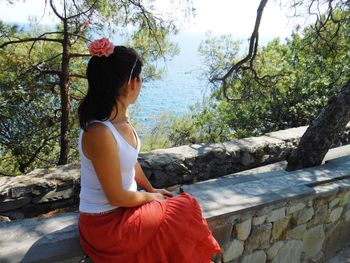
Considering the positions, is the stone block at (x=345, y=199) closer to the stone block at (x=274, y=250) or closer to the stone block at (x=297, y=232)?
the stone block at (x=297, y=232)

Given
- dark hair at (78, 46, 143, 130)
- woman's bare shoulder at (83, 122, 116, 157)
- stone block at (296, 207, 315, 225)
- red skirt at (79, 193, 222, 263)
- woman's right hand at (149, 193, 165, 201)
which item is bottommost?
stone block at (296, 207, 315, 225)

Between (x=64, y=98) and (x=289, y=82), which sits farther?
(x=289, y=82)

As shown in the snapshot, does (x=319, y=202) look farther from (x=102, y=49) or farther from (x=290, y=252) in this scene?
(x=102, y=49)

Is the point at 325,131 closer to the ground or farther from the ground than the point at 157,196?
farther from the ground

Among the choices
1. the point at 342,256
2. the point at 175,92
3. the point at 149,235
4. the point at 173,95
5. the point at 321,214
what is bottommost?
the point at 342,256

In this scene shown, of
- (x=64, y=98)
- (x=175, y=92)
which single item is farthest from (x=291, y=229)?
(x=175, y=92)

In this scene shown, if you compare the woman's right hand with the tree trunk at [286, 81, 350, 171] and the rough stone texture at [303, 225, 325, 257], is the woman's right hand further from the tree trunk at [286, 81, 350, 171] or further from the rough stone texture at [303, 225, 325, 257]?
the tree trunk at [286, 81, 350, 171]

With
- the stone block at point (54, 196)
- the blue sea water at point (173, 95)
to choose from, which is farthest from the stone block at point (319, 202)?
the blue sea water at point (173, 95)

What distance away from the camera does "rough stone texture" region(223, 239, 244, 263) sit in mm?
2156

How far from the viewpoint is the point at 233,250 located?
2188mm

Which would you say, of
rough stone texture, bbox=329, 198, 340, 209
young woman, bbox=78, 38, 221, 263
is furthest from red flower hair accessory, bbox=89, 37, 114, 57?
rough stone texture, bbox=329, 198, 340, 209

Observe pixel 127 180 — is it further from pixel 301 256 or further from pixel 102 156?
pixel 301 256

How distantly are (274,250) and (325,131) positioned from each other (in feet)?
5.09

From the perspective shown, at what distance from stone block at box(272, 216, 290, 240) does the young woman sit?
91cm
